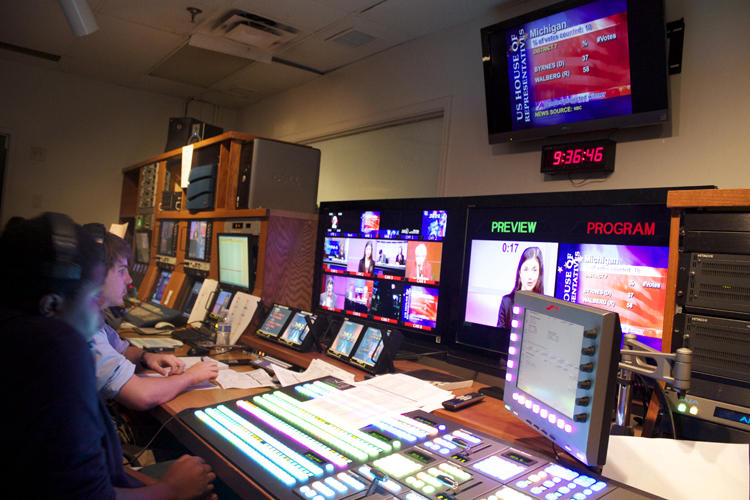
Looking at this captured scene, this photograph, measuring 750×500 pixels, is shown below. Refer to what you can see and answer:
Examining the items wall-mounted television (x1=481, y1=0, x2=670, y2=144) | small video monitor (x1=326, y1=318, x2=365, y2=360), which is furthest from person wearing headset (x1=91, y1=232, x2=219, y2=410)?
wall-mounted television (x1=481, y1=0, x2=670, y2=144)

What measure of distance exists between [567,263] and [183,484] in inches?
48.0

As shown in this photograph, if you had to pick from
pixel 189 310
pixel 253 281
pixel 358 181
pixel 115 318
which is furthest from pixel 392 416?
pixel 358 181

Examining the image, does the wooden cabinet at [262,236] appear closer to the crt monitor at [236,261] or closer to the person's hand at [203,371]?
the crt monitor at [236,261]

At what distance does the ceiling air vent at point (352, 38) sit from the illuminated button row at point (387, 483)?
121 inches

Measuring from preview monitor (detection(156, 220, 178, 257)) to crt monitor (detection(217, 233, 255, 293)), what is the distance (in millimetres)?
871

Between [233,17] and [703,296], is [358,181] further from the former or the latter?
[703,296]

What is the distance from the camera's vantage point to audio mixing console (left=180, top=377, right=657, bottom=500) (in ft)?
2.75

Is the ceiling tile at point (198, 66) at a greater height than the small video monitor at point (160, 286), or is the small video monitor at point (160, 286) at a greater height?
the ceiling tile at point (198, 66)

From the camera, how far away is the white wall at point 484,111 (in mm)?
1998

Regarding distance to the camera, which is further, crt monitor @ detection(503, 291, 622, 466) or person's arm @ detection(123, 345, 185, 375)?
person's arm @ detection(123, 345, 185, 375)

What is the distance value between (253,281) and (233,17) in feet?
6.36

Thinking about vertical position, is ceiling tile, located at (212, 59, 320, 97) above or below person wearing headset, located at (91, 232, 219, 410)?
above

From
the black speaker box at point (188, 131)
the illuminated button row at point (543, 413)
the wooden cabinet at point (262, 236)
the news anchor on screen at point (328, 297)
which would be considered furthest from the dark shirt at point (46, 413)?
the black speaker box at point (188, 131)

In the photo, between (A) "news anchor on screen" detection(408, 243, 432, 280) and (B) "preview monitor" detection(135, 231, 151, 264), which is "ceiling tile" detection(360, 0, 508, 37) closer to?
(A) "news anchor on screen" detection(408, 243, 432, 280)
